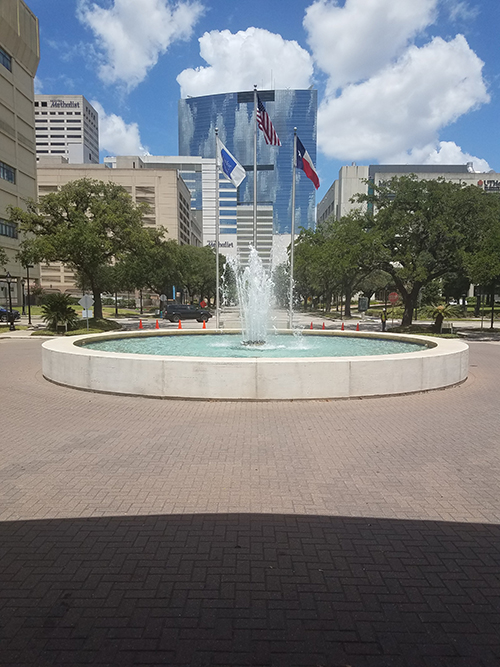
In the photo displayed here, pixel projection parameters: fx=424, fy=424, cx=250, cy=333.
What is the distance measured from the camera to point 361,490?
4793mm

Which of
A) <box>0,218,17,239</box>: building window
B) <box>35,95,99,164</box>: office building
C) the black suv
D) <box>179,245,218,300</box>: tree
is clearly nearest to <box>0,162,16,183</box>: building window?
<box>0,218,17,239</box>: building window

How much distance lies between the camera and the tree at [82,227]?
2728 cm

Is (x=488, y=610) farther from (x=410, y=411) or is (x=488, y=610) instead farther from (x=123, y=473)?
(x=410, y=411)

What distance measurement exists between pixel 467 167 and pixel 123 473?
15447 cm

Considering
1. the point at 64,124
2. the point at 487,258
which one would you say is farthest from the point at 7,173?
the point at 64,124

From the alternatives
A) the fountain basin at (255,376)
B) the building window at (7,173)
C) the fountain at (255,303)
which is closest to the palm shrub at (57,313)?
the fountain at (255,303)

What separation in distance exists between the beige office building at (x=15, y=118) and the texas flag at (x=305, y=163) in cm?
4708

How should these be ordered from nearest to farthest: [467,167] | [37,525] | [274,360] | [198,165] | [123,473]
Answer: [37,525] → [123,473] → [274,360] → [467,167] → [198,165]

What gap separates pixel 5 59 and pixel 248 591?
243 feet

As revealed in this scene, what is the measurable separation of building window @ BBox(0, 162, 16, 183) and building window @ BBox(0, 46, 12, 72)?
43.3 feet

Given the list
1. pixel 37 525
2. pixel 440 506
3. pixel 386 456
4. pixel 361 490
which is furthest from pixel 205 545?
pixel 386 456

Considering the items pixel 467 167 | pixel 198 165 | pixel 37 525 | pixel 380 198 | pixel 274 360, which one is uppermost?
pixel 198 165

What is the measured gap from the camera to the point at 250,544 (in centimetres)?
369

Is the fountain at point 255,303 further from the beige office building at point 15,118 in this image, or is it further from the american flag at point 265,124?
the beige office building at point 15,118
